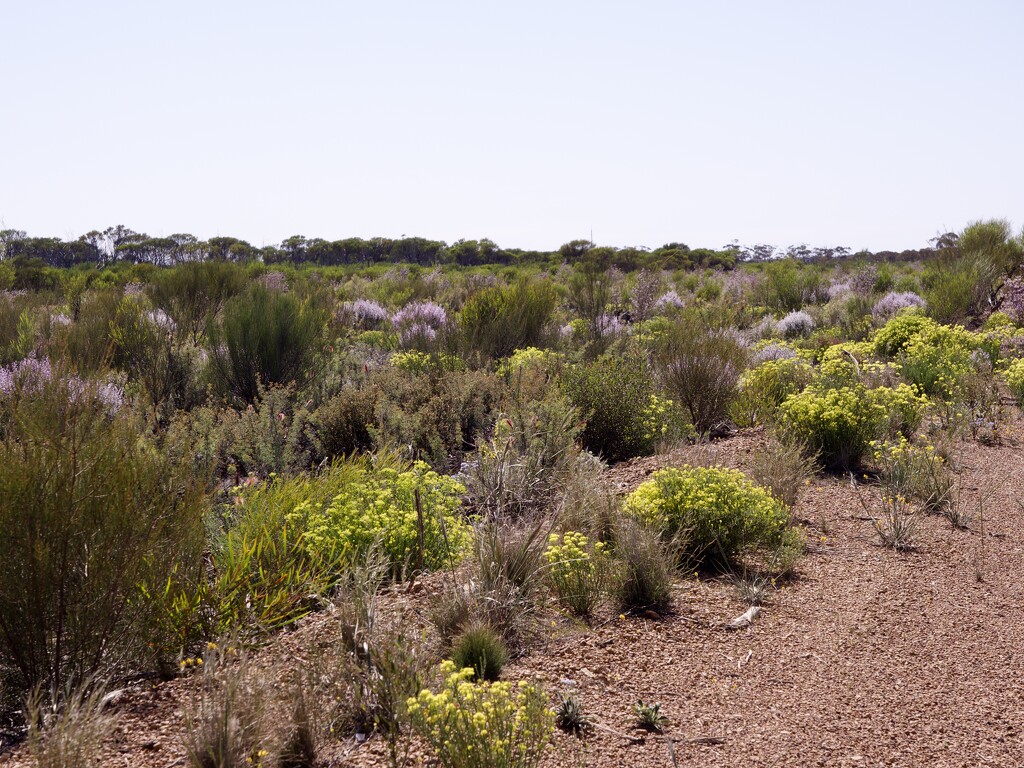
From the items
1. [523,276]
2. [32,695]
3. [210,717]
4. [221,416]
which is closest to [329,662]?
[210,717]

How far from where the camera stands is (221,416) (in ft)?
→ 27.3

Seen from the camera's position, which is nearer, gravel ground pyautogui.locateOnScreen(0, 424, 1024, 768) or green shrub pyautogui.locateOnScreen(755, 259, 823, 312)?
gravel ground pyautogui.locateOnScreen(0, 424, 1024, 768)

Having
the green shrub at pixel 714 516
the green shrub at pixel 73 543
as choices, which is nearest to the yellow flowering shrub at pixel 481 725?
the green shrub at pixel 73 543

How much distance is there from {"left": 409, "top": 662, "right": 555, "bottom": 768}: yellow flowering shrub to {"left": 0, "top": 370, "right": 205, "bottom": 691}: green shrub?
56.3 inches

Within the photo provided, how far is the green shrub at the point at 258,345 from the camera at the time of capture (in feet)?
36.6

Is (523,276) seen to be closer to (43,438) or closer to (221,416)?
(221,416)

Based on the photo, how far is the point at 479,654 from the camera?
369cm

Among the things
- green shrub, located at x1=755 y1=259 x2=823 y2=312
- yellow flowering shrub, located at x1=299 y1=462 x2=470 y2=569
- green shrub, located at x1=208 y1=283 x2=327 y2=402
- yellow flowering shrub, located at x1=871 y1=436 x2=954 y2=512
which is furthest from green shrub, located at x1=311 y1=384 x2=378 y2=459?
green shrub, located at x1=755 y1=259 x2=823 y2=312

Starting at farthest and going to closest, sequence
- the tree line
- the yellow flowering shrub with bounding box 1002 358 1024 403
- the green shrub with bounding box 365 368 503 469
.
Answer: the tree line, the yellow flowering shrub with bounding box 1002 358 1024 403, the green shrub with bounding box 365 368 503 469

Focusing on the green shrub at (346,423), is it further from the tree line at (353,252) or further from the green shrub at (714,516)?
the tree line at (353,252)

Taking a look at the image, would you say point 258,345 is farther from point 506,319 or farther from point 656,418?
point 656,418

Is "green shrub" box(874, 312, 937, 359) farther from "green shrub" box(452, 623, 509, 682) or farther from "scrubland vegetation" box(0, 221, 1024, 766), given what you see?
"green shrub" box(452, 623, 509, 682)

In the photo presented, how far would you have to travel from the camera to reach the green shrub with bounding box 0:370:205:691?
3.35 m

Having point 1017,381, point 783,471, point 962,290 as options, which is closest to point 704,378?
point 783,471
